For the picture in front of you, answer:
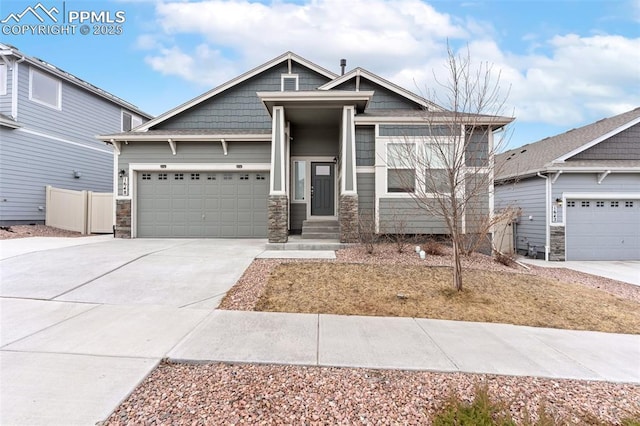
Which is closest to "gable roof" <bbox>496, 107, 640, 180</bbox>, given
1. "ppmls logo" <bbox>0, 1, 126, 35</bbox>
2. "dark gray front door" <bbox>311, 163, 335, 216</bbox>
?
"dark gray front door" <bbox>311, 163, 335, 216</bbox>

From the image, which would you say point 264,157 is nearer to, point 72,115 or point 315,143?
point 315,143

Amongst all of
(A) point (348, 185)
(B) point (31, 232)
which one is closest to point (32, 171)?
(B) point (31, 232)

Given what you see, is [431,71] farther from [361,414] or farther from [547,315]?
[361,414]

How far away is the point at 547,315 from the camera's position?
475cm

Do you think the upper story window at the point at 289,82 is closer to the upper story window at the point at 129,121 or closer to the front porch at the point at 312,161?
the front porch at the point at 312,161

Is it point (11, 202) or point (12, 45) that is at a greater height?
point (12, 45)

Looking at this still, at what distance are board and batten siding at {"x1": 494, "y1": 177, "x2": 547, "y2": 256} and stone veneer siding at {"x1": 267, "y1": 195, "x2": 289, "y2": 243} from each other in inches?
304

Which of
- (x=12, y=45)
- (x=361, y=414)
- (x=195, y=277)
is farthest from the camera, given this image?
(x=12, y=45)

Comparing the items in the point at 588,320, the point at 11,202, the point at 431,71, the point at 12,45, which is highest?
the point at 12,45

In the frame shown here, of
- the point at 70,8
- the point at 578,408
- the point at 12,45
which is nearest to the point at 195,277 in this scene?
the point at 578,408

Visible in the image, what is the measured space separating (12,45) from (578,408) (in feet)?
59.2

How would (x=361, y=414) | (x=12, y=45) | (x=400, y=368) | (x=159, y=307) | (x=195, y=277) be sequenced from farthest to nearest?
1. (x=12, y=45)
2. (x=195, y=277)
3. (x=159, y=307)
4. (x=400, y=368)
5. (x=361, y=414)

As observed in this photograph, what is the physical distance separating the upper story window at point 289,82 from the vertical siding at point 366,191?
213 inches

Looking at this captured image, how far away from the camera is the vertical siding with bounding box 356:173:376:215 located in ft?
29.8
